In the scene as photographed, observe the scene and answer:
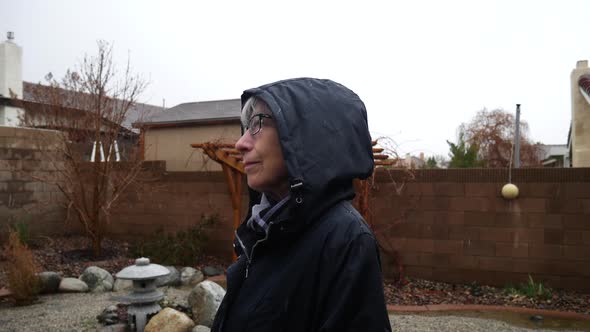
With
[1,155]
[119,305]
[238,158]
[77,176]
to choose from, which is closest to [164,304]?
[119,305]

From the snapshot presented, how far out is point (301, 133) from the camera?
4.17ft

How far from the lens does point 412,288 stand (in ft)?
19.1

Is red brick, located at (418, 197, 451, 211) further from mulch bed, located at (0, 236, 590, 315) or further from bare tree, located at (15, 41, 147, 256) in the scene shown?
bare tree, located at (15, 41, 147, 256)

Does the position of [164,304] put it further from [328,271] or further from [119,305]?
[328,271]

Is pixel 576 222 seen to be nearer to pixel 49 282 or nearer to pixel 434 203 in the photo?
pixel 434 203

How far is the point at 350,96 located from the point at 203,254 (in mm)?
6530

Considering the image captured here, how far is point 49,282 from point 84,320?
1.58 metres

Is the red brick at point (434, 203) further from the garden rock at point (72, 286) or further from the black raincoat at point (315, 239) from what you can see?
the black raincoat at point (315, 239)

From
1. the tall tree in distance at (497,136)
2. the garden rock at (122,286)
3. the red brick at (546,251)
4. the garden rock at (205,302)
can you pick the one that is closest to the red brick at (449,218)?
the red brick at (546,251)

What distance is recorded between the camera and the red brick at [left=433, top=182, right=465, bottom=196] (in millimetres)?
5871

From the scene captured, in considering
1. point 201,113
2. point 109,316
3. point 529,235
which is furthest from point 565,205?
point 201,113

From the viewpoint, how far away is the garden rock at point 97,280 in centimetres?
588

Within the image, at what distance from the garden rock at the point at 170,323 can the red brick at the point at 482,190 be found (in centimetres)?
405

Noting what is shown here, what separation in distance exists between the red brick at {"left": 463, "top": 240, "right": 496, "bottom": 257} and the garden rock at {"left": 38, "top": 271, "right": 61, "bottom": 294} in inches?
223
